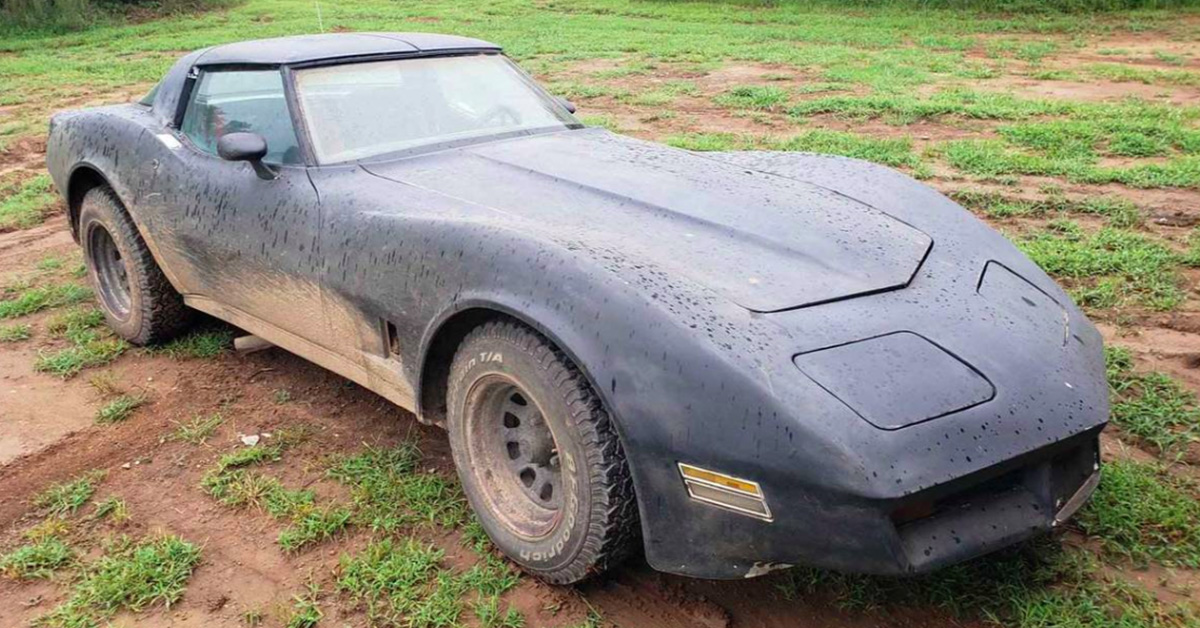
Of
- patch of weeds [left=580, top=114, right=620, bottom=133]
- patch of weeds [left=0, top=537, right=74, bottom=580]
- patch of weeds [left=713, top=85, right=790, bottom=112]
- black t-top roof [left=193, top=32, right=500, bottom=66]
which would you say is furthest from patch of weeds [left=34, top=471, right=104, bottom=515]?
patch of weeds [left=713, top=85, right=790, bottom=112]

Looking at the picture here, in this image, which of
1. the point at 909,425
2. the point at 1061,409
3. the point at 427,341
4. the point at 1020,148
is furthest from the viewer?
the point at 1020,148

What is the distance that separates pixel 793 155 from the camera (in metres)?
3.83

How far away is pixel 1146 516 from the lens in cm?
277

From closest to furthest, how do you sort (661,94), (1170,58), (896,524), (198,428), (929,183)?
(896,524) → (198,428) → (929,183) → (661,94) → (1170,58)

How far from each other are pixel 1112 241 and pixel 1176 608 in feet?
9.70

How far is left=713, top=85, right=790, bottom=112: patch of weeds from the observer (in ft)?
29.5

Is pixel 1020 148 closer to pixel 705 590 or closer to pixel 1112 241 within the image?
pixel 1112 241

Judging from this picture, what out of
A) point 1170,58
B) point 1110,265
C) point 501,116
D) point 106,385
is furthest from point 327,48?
point 1170,58

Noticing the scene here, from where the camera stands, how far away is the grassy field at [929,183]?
102 inches

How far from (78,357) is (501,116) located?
2252 mm

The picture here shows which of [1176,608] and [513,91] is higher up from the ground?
[513,91]

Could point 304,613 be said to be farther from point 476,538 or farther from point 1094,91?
point 1094,91

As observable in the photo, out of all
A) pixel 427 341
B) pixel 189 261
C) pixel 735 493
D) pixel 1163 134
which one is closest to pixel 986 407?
pixel 735 493

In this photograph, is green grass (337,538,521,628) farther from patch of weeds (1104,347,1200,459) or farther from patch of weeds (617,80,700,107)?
patch of weeds (617,80,700,107)
